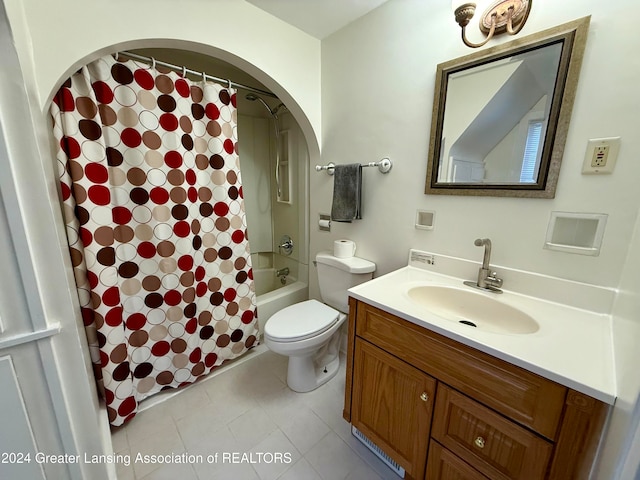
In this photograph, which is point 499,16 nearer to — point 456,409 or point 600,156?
point 600,156

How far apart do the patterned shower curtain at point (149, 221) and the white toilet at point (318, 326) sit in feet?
1.59

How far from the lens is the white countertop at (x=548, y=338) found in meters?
0.61

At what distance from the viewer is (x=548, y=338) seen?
2.51 feet

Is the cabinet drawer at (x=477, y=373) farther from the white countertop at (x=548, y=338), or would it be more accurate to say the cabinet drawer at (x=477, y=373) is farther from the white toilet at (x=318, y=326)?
the white toilet at (x=318, y=326)

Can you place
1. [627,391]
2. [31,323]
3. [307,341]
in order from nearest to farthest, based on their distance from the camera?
1. [627,391]
2. [31,323]
3. [307,341]

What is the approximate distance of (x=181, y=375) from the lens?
155 cm

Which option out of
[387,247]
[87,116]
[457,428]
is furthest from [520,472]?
[87,116]

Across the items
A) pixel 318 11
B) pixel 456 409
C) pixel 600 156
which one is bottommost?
pixel 456 409

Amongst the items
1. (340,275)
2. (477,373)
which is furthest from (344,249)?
(477,373)

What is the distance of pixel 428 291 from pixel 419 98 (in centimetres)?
96

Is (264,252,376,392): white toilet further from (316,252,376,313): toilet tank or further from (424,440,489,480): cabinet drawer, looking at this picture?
(424,440,489,480): cabinet drawer

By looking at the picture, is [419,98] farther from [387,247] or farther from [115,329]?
[115,329]

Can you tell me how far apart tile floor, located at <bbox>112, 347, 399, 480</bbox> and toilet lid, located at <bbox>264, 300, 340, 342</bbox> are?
0.46 meters

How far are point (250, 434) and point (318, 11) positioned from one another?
232 centimetres
